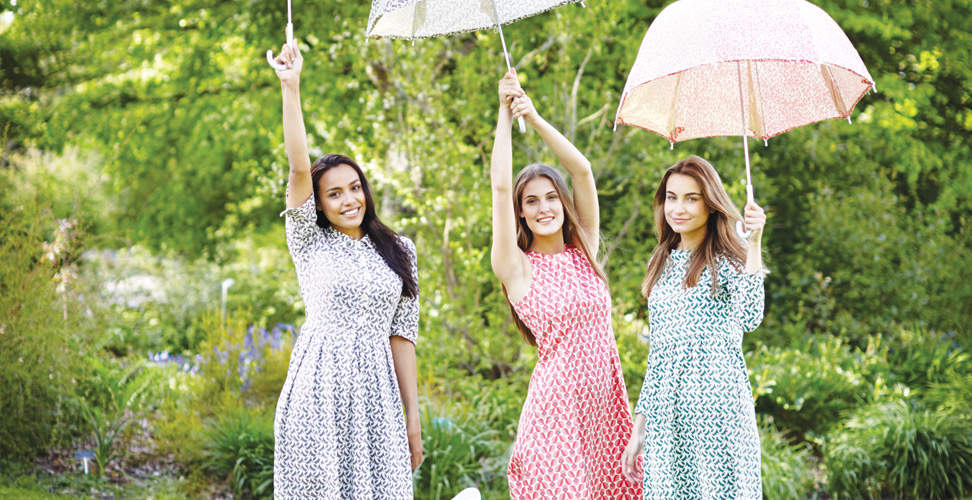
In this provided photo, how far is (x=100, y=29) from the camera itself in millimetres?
9672

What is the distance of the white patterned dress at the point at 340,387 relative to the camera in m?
3.15

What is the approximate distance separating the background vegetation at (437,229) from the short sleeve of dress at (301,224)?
2.37 metres

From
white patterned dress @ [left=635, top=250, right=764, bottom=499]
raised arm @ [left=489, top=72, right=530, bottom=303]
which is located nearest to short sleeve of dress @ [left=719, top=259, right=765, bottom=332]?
white patterned dress @ [left=635, top=250, right=764, bottom=499]

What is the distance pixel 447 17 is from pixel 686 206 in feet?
3.81

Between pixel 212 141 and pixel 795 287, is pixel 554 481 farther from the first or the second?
pixel 212 141

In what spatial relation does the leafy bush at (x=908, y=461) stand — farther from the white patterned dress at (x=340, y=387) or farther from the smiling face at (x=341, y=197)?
the smiling face at (x=341, y=197)

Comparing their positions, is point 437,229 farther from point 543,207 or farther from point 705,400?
point 705,400

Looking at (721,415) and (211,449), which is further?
(211,449)

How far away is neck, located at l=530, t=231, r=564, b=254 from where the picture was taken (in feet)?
11.4

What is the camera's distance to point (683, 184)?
331 cm

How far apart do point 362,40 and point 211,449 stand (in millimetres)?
3421

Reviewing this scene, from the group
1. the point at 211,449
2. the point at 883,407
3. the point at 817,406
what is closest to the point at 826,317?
the point at 817,406

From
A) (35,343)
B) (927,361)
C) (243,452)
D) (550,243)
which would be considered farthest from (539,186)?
(927,361)

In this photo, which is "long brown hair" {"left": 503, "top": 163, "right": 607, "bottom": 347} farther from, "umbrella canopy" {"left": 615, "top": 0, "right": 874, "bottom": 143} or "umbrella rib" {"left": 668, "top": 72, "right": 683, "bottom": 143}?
"umbrella rib" {"left": 668, "top": 72, "right": 683, "bottom": 143}
